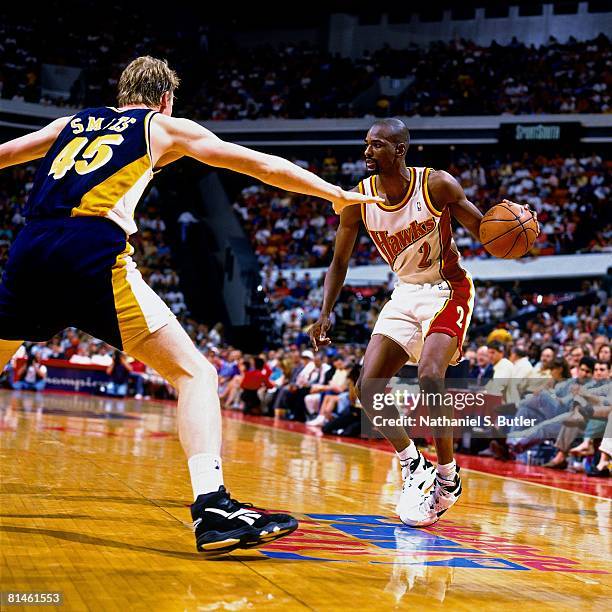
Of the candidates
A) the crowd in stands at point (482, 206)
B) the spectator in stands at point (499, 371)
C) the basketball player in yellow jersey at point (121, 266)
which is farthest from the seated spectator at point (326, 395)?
the basketball player in yellow jersey at point (121, 266)

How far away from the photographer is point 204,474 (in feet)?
10.6

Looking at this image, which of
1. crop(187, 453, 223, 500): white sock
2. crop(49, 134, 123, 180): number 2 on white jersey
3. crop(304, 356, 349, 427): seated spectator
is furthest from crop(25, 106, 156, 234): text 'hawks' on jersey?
crop(304, 356, 349, 427): seated spectator

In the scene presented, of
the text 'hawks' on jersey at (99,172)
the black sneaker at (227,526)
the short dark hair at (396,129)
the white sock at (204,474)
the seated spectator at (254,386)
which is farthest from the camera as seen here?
the seated spectator at (254,386)

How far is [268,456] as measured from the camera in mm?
7863

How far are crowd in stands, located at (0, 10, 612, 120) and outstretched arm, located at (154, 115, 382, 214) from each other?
896 inches

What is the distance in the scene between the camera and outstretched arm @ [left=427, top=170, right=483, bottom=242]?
4.78 meters

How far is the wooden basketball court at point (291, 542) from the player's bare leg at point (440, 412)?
137 millimetres

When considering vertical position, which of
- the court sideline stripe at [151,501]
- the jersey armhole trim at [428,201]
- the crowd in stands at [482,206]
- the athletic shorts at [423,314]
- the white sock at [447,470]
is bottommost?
the court sideline stripe at [151,501]

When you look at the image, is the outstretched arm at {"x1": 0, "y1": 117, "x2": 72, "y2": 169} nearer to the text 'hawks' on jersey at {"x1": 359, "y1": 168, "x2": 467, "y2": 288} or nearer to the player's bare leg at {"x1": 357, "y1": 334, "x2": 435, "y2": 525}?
the text 'hawks' on jersey at {"x1": 359, "y1": 168, "x2": 467, "y2": 288}

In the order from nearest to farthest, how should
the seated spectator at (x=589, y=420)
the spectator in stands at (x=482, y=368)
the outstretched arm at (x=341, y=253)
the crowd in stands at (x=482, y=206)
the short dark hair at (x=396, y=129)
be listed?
1. the short dark hair at (x=396, y=129)
2. the outstretched arm at (x=341, y=253)
3. the seated spectator at (x=589, y=420)
4. the spectator in stands at (x=482, y=368)
5. the crowd in stands at (x=482, y=206)

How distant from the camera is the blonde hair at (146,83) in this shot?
3.62 metres

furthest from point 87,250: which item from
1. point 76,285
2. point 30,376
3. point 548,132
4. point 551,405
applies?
point 548,132

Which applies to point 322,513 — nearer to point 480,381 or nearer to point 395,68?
point 480,381

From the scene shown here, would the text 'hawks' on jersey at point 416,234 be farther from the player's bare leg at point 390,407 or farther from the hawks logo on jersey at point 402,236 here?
the player's bare leg at point 390,407
